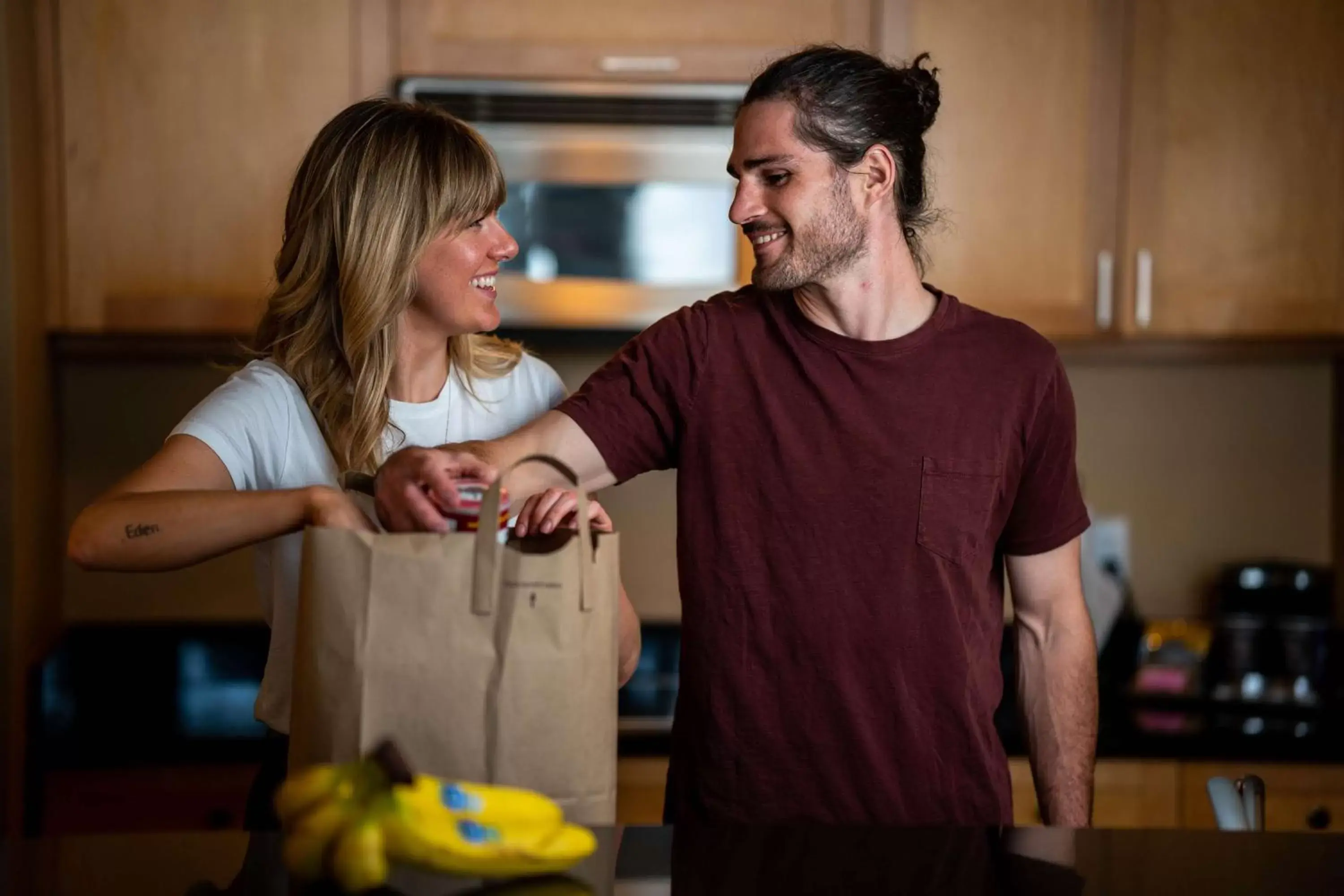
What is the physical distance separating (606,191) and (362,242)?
97 centimetres

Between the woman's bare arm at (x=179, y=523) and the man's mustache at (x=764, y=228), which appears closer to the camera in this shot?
the woman's bare arm at (x=179, y=523)

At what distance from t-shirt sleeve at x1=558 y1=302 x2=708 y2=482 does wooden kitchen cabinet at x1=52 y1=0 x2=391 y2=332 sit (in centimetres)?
118

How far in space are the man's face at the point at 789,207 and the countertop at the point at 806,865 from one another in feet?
2.08

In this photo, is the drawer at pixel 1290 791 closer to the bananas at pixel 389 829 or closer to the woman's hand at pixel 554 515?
the woman's hand at pixel 554 515

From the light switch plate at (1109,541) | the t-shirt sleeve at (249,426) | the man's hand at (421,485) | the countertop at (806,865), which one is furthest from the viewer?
the light switch plate at (1109,541)

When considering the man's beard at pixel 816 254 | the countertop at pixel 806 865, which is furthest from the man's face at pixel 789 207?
the countertop at pixel 806 865

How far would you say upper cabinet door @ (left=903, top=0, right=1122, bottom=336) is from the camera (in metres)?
2.55

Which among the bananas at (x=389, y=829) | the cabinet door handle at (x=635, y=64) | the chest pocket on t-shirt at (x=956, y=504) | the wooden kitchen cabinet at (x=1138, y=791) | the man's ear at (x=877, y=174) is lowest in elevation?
the wooden kitchen cabinet at (x=1138, y=791)

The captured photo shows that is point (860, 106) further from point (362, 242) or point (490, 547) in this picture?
point (490, 547)

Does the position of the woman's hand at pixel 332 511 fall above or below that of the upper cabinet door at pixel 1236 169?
below

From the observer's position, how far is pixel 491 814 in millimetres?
962

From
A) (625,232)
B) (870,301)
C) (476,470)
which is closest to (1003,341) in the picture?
(870,301)

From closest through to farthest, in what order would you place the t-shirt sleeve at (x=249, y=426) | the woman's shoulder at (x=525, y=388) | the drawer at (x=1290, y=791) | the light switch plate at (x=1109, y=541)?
1. the t-shirt sleeve at (x=249, y=426)
2. the woman's shoulder at (x=525, y=388)
3. the drawer at (x=1290, y=791)
4. the light switch plate at (x=1109, y=541)

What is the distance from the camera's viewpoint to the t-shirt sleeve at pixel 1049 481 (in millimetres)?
1534
